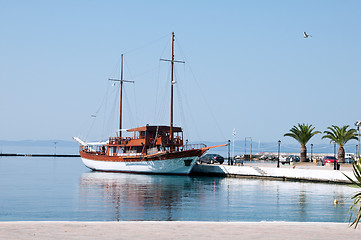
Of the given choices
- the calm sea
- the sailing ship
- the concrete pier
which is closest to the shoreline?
the calm sea

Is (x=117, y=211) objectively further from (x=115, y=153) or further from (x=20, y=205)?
(x=115, y=153)

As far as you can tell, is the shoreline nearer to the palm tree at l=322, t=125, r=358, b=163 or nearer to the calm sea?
the calm sea

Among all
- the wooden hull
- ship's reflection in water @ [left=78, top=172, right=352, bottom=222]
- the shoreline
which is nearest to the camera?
the shoreline

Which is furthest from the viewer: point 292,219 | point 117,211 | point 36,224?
point 117,211

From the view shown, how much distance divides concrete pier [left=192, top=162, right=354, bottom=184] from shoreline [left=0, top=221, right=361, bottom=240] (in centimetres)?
3666

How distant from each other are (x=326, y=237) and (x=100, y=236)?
6.40m

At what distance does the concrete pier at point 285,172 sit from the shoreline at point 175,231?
120ft

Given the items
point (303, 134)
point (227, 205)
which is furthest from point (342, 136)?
point (227, 205)

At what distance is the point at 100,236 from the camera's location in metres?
13.4

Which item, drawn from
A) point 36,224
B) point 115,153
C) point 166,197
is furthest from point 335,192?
point 115,153

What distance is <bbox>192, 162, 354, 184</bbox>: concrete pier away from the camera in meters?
52.6

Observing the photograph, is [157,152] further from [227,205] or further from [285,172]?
[227,205]

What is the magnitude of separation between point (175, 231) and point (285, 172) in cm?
4639

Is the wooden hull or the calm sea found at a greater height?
the wooden hull
